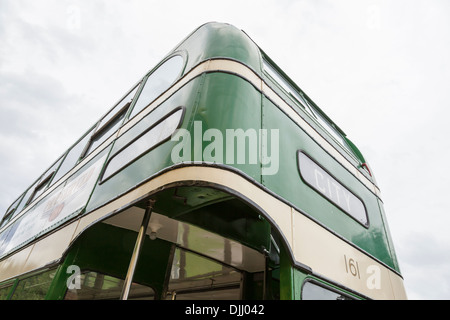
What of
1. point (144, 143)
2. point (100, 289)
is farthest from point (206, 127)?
point (100, 289)

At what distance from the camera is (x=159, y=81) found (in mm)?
4145

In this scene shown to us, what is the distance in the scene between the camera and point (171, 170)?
7.31 ft

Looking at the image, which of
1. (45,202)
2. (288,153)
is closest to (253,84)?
(288,153)

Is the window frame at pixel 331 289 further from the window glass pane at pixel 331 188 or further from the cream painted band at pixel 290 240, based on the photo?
the window glass pane at pixel 331 188

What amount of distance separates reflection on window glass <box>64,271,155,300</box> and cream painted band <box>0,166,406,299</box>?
0.43 metres

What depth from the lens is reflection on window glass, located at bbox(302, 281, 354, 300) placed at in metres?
2.26

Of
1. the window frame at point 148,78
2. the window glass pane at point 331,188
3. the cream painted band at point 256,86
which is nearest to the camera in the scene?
the cream painted band at point 256,86

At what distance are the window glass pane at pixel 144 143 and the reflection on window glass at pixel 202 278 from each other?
4.81 ft

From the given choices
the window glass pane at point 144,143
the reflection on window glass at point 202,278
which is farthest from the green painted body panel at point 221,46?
the reflection on window glass at point 202,278

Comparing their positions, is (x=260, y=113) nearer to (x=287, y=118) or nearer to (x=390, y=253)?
(x=287, y=118)

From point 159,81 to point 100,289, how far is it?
2919 mm

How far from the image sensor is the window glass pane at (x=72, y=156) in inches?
225

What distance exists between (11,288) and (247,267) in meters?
3.15

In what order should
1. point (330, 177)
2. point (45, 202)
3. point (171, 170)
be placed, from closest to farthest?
point (171, 170), point (330, 177), point (45, 202)
